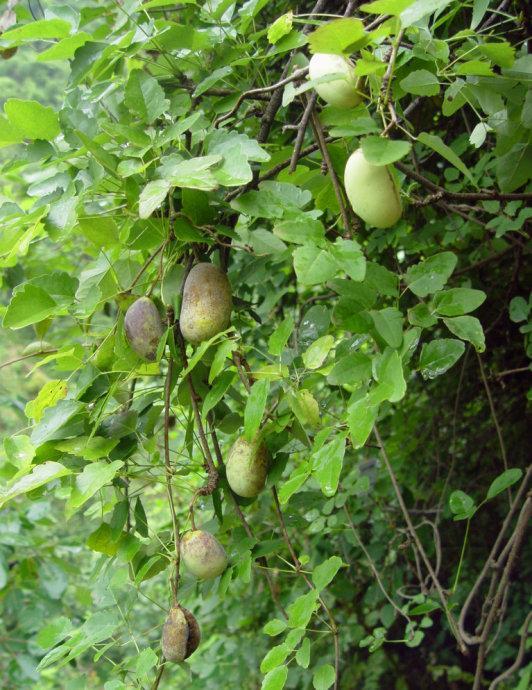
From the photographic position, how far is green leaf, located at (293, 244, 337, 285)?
0.59 meters

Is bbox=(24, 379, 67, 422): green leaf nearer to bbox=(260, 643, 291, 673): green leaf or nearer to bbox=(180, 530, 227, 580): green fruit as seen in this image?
bbox=(180, 530, 227, 580): green fruit

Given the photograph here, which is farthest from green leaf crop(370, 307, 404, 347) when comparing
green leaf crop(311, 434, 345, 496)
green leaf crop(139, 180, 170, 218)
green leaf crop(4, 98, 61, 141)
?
green leaf crop(4, 98, 61, 141)

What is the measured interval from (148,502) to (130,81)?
3.19 meters

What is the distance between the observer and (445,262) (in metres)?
0.70

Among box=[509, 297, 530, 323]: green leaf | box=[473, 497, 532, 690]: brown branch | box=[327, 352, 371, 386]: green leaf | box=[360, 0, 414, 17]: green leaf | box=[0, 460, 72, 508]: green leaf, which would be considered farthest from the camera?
box=[509, 297, 530, 323]: green leaf

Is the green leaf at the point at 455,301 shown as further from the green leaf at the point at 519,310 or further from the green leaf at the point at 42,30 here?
the green leaf at the point at 519,310

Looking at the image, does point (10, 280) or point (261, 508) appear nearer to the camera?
point (10, 280)

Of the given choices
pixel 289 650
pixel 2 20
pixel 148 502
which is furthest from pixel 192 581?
pixel 148 502

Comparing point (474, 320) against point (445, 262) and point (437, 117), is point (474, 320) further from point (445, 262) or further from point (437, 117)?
point (437, 117)

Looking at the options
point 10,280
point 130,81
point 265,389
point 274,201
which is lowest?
point 10,280

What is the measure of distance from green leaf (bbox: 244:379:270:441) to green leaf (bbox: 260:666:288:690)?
0.80 ft

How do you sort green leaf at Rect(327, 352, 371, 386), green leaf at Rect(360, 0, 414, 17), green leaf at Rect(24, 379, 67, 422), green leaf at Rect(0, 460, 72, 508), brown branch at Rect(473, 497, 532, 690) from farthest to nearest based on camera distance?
brown branch at Rect(473, 497, 532, 690) → green leaf at Rect(24, 379, 67, 422) → green leaf at Rect(0, 460, 72, 508) → green leaf at Rect(327, 352, 371, 386) → green leaf at Rect(360, 0, 414, 17)

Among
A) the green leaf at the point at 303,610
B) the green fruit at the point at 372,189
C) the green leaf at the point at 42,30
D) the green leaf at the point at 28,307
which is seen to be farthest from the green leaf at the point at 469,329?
the green leaf at the point at 42,30

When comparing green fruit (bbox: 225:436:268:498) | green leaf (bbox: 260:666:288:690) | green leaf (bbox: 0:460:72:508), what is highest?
green leaf (bbox: 0:460:72:508)
